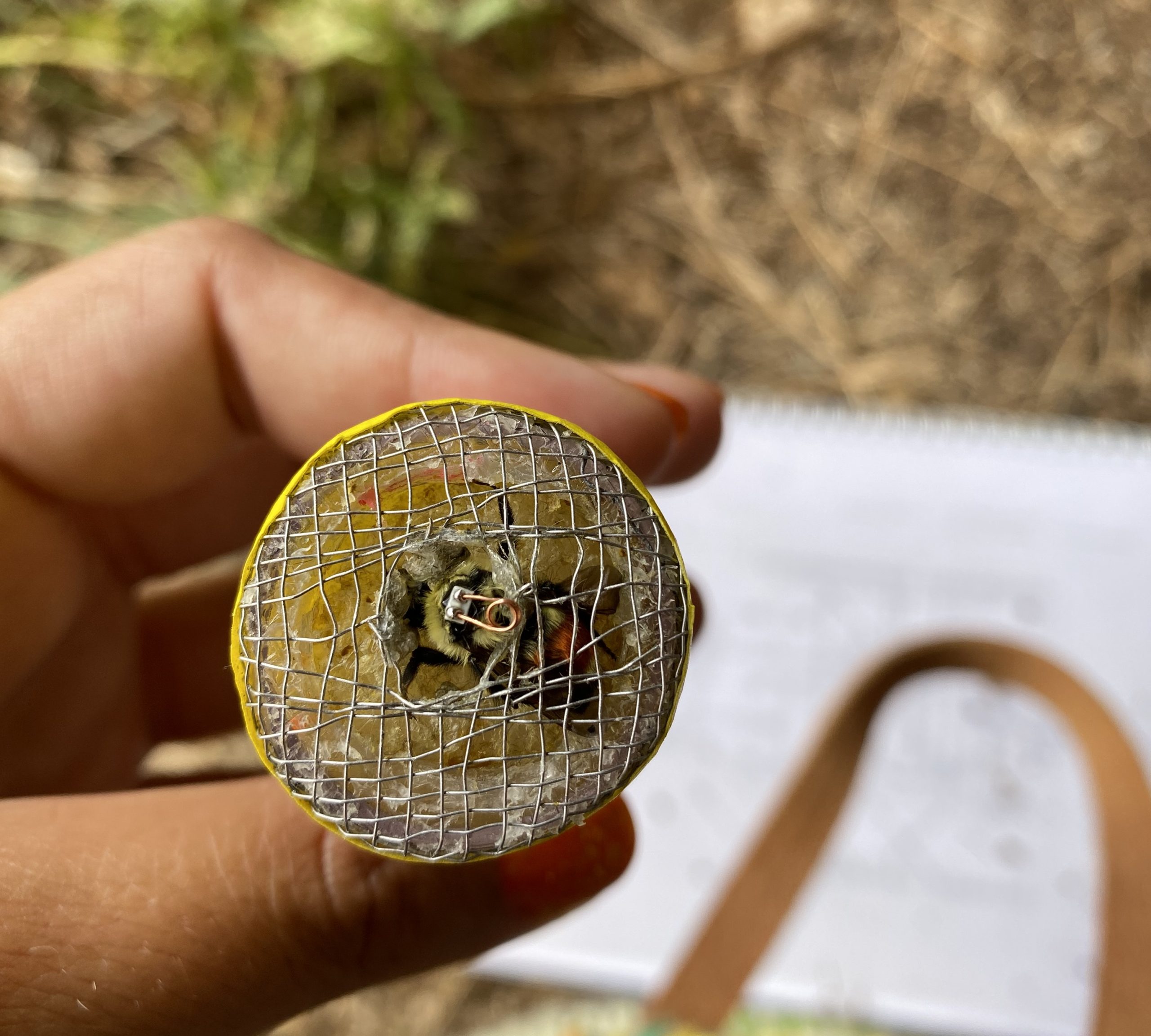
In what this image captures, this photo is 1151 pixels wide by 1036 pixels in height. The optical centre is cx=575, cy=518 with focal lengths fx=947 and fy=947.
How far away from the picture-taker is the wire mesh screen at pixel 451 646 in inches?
24.0

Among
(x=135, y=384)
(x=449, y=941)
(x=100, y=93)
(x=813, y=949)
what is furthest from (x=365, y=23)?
(x=813, y=949)

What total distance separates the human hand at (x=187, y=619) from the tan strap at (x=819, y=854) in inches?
21.6

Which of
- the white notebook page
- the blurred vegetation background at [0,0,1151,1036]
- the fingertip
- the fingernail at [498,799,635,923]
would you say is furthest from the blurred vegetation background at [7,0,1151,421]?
the fingernail at [498,799,635,923]

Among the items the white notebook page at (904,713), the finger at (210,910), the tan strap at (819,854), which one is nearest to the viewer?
the finger at (210,910)

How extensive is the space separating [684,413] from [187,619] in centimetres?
74

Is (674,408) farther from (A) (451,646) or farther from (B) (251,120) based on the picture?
(B) (251,120)

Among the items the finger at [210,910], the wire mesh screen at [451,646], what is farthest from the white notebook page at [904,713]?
the wire mesh screen at [451,646]

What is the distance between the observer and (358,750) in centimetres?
62

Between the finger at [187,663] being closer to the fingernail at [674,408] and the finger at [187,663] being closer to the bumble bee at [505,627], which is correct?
the fingernail at [674,408]

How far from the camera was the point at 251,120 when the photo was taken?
162cm

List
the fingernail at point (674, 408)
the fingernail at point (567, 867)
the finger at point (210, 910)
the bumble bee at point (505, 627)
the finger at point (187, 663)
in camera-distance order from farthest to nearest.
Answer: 1. the finger at point (187, 663)
2. the fingernail at point (674, 408)
3. the fingernail at point (567, 867)
4. the finger at point (210, 910)
5. the bumble bee at point (505, 627)

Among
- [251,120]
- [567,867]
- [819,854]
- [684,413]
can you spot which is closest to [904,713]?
[819,854]

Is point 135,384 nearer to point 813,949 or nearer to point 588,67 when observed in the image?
point 588,67

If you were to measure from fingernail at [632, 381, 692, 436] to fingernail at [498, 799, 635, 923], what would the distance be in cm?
44
